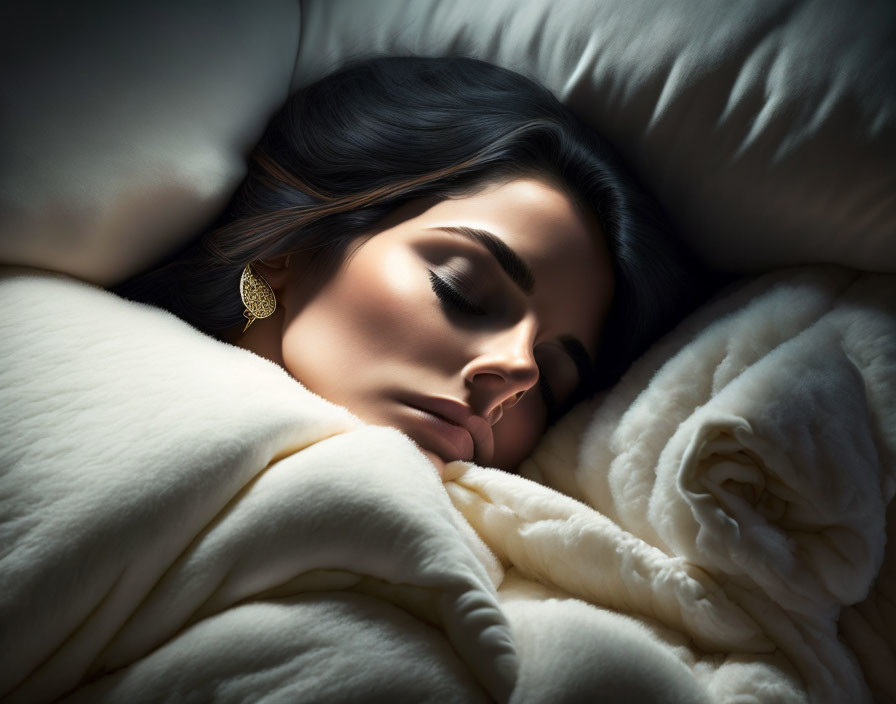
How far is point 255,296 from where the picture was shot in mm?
1154

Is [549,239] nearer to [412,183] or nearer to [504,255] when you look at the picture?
[504,255]

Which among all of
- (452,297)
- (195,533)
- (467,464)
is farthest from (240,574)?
(452,297)

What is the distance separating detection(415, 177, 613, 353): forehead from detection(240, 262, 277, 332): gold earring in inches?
10.1

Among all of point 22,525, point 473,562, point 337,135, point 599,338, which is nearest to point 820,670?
point 473,562

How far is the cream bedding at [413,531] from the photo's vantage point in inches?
25.5

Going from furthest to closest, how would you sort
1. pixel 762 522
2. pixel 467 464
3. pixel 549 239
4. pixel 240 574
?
pixel 549 239 → pixel 467 464 → pixel 762 522 → pixel 240 574

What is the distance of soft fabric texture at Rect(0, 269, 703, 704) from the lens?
2.08ft

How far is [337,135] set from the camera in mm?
1229

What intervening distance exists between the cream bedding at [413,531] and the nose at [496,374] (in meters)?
0.09

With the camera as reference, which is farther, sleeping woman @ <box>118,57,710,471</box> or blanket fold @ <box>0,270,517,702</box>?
sleeping woman @ <box>118,57,710,471</box>

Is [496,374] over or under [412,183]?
under

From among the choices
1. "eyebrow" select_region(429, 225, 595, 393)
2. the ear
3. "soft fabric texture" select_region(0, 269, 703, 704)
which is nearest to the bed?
"soft fabric texture" select_region(0, 269, 703, 704)

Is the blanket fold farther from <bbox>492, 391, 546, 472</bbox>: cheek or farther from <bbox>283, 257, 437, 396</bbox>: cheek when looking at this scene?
<bbox>492, 391, 546, 472</bbox>: cheek

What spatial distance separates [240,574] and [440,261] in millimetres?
523
